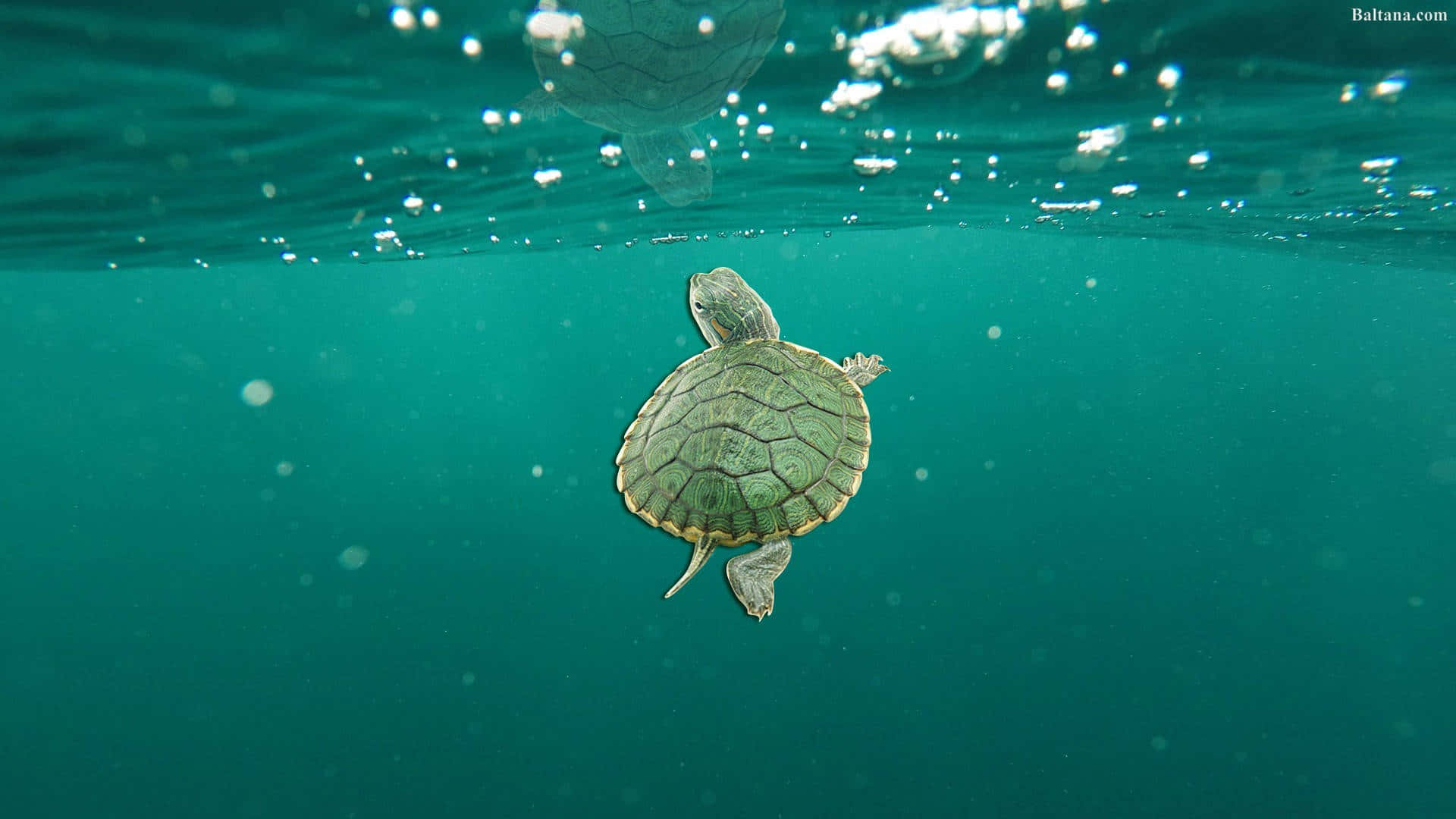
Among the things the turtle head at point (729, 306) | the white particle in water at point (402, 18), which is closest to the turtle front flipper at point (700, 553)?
the turtle head at point (729, 306)

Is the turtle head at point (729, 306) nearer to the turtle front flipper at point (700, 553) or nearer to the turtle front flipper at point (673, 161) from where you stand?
the turtle front flipper at point (673, 161)

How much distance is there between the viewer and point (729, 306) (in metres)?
5.95

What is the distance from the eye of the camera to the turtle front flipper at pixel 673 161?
670 centimetres

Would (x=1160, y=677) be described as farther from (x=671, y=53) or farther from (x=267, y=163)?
(x=267, y=163)

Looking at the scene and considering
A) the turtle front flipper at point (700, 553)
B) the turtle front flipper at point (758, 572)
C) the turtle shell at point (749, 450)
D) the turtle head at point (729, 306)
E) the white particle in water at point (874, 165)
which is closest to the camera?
the turtle shell at point (749, 450)

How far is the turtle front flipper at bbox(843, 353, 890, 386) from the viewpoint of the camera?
621cm

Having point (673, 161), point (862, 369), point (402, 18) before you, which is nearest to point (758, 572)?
point (862, 369)

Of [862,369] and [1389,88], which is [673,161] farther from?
[1389,88]

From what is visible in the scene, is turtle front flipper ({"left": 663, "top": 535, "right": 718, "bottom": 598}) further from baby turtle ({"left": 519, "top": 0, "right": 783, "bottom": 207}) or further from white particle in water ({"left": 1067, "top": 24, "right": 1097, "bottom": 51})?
white particle in water ({"left": 1067, "top": 24, "right": 1097, "bottom": 51})

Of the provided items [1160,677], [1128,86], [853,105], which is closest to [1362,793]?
[1160,677]

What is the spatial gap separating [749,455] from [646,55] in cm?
276

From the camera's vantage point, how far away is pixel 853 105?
631 cm

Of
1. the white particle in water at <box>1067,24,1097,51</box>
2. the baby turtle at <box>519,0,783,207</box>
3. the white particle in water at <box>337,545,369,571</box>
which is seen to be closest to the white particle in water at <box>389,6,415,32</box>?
the baby turtle at <box>519,0,783,207</box>

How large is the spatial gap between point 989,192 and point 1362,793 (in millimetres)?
25124
